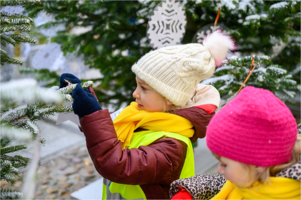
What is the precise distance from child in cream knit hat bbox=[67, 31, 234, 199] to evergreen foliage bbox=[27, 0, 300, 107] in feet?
3.15

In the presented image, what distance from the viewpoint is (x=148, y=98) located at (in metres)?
1.47

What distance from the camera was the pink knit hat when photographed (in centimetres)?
85

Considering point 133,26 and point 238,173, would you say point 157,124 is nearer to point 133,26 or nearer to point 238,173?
point 238,173

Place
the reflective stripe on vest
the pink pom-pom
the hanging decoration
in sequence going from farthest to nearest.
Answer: the hanging decoration → the pink pom-pom → the reflective stripe on vest

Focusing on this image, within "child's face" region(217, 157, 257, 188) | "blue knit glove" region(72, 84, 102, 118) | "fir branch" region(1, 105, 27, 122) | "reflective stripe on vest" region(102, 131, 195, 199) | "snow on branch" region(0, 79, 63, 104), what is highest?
"snow on branch" region(0, 79, 63, 104)

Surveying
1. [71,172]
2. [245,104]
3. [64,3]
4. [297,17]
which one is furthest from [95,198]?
[297,17]

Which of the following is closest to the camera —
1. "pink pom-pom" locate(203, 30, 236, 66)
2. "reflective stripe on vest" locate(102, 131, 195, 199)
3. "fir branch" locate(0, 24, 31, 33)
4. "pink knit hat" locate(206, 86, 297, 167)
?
"pink knit hat" locate(206, 86, 297, 167)

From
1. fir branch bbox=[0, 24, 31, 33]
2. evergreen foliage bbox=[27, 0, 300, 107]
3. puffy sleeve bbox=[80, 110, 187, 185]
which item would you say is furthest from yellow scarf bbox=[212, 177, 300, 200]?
evergreen foliage bbox=[27, 0, 300, 107]

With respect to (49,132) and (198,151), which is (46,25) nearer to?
(49,132)

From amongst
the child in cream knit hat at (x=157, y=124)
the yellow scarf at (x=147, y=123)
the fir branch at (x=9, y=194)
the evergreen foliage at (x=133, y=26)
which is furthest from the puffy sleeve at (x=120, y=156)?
the evergreen foliage at (x=133, y=26)

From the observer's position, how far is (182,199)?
3.61 feet

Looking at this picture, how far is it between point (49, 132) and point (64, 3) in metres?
2.42

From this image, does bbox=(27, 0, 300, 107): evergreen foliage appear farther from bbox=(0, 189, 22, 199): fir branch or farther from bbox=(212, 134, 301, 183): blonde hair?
bbox=(0, 189, 22, 199): fir branch

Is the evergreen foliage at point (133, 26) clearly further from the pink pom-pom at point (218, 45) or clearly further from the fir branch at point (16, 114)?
the fir branch at point (16, 114)
